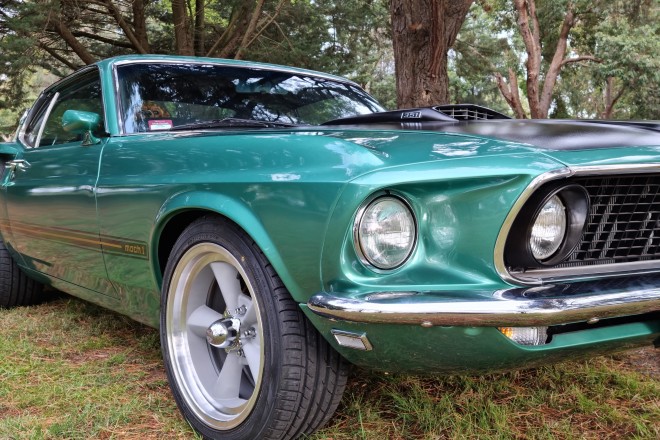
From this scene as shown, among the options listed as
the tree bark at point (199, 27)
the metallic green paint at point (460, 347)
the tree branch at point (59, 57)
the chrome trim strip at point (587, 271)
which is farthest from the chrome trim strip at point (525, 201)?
the tree bark at point (199, 27)

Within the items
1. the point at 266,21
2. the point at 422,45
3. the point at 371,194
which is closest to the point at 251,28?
the point at 266,21

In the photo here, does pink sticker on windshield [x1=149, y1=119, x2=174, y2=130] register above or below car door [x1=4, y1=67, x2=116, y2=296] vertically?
above

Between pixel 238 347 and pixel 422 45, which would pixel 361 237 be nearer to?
pixel 238 347

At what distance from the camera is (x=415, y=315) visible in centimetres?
152

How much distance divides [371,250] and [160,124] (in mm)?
1540

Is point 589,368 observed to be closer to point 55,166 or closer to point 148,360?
point 148,360

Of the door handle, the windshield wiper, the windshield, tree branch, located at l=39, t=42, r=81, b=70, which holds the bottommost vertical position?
the door handle

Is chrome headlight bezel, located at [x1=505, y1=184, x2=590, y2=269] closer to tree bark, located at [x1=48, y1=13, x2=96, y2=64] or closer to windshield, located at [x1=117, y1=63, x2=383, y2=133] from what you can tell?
windshield, located at [x1=117, y1=63, x2=383, y2=133]

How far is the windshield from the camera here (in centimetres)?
282

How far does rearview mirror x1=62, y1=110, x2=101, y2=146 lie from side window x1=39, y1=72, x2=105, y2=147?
0.14 feet

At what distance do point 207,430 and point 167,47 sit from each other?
1193 cm

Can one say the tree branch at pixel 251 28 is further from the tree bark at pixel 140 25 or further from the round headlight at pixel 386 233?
the round headlight at pixel 386 233

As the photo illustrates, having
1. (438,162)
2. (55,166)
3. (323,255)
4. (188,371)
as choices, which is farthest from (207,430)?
(55,166)

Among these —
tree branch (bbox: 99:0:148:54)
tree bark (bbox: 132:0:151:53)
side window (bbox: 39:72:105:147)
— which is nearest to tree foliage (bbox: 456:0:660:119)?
tree bark (bbox: 132:0:151:53)
